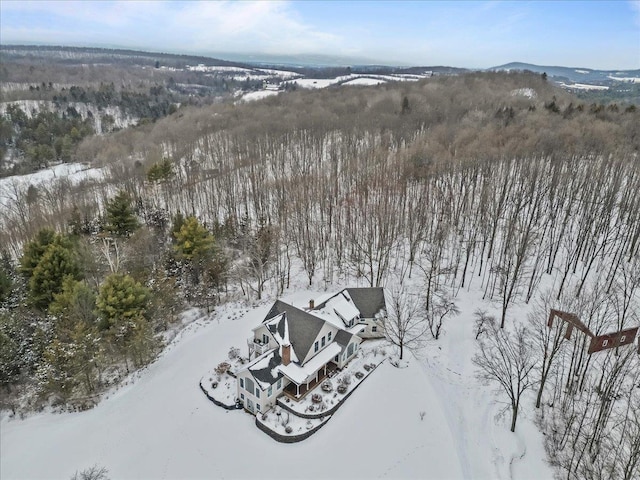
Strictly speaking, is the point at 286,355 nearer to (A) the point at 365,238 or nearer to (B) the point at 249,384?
(B) the point at 249,384

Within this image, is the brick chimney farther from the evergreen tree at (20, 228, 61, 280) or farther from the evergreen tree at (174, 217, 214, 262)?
the evergreen tree at (20, 228, 61, 280)

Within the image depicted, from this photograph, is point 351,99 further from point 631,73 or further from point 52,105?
point 631,73

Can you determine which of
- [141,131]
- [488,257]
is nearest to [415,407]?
[488,257]

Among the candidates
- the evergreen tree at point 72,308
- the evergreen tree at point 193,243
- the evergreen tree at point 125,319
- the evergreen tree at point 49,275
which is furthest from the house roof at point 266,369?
the evergreen tree at point 49,275

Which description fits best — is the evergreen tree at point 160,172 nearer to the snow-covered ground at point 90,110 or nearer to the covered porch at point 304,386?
the covered porch at point 304,386

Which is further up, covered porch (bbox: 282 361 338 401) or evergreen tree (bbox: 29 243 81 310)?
evergreen tree (bbox: 29 243 81 310)

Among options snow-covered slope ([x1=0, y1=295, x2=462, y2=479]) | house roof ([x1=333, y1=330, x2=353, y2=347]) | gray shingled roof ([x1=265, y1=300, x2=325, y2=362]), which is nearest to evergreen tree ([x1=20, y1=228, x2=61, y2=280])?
snow-covered slope ([x1=0, y1=295, x2=462, y2=479])
